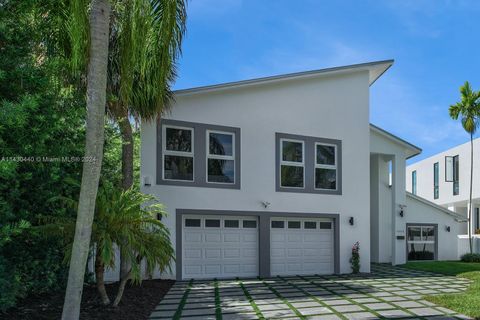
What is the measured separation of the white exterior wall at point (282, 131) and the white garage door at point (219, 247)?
53 cm

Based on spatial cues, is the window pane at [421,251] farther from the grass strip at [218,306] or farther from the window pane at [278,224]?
the grass strip at [218,306]

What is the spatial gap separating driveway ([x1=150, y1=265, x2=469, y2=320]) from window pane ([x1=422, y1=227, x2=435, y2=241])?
6227 millimetres

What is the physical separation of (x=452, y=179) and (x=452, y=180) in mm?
77

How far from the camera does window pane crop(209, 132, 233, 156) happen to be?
43.8 feet

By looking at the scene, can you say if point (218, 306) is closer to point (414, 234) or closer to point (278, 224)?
point (278, 224)

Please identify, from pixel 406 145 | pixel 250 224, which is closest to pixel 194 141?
pixel 250 224

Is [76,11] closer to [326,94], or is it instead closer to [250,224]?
[250,224]

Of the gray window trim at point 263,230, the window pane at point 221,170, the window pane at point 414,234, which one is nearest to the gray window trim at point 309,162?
the gray window trim at point 263,230

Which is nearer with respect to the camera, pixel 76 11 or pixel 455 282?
pixel 76 11

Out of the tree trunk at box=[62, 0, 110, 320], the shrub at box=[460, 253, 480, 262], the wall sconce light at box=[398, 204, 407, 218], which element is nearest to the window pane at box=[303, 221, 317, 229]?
the wall sconce light at box=[398, 204, 407, 218]

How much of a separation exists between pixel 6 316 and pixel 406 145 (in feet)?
53.2

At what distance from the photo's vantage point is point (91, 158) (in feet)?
20.0

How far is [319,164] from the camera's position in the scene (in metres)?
14.7

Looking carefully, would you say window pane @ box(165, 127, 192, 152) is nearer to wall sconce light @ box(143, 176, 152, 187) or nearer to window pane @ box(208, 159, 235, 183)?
window pane @ box(208, 159, 235, 183)
